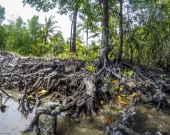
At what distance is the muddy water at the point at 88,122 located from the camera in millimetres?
2854

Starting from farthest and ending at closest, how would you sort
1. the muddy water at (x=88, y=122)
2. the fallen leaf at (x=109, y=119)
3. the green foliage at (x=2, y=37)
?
the green foliage at (x=2, y=37), the fallen leaf at (x=109, y=119), the muddy water at (x=88, y=122)

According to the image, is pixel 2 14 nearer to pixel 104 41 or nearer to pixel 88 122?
pixel 104 41

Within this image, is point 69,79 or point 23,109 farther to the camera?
point 69,79

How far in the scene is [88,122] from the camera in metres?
3.15

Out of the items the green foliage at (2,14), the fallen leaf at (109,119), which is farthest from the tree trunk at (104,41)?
the green foliage at (2,14)

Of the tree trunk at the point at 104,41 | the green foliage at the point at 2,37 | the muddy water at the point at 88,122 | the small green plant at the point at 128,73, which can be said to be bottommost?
the muddy water at the point at 88,122

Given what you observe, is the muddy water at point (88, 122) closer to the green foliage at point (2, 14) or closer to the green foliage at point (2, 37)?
the green foliage at point (2, 37)

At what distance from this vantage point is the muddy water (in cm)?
285

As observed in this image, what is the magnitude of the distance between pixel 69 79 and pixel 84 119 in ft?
6.67

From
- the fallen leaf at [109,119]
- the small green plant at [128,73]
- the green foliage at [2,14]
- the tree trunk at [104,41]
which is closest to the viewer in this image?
the fallen leaf at [109,119]

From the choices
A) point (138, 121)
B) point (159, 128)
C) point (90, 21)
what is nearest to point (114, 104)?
point (138, 121)

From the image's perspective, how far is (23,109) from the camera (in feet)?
11.7

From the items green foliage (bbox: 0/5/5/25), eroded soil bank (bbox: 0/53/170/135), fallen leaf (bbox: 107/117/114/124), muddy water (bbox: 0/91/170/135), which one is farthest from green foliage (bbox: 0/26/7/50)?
fallen leaf (bbox: 107/117/114/124)

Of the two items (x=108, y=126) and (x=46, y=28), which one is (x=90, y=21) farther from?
(x=46, y=28)
